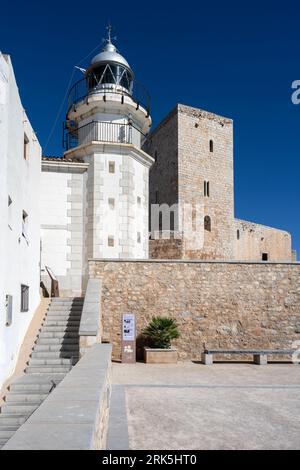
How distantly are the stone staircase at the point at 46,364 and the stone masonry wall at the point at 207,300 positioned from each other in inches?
55.9

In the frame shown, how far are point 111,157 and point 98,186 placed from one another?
1214mm

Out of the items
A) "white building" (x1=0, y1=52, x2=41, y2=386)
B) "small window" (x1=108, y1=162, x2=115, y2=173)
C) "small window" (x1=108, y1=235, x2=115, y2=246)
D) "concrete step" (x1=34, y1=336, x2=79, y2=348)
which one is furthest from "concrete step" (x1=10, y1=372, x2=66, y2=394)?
"small window" (x1=108, y1=162, x2=115, y2=173)

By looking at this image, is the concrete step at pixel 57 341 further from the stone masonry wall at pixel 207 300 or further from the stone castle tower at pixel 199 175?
the stone castle tower at pixel 199 175

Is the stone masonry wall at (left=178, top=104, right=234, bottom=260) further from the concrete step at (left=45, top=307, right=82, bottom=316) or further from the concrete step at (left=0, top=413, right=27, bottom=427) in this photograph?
the concrete step at (left=0, top=413, right=27, bottom=427)

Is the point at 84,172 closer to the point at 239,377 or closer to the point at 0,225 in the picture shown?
the point at 0,225

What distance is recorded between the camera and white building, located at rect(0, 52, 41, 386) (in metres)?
8.78

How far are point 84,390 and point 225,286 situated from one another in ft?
33.8

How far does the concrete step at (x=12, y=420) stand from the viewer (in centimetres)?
728

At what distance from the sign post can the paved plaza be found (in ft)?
4.67

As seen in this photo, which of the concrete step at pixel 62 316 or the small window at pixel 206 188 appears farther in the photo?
the small window at pixel 206 188

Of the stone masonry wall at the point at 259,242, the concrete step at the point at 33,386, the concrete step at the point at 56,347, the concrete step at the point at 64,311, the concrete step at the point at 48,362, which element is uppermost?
the stone masonry wall at the point at 259,242

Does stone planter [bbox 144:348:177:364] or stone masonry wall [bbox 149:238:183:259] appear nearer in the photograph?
stone planter [bbox 144:348:177:364]

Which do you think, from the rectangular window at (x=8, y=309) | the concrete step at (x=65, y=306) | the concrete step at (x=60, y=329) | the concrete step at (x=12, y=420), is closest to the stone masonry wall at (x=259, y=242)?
the concrete step at (x=65, y=306)

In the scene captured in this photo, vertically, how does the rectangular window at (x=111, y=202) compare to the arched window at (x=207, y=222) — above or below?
below
